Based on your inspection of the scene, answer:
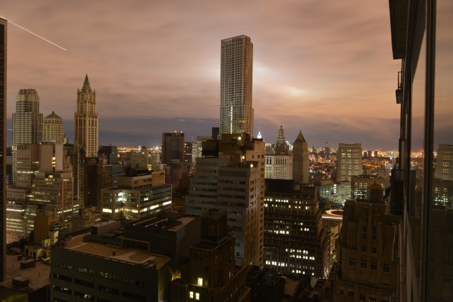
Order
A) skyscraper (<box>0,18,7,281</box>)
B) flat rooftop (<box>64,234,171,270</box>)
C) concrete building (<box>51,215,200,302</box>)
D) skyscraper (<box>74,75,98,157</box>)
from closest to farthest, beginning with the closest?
concrete building (<box>51,215,200,302</box>) < flat rooftop (<box>64,234,171,270</box>) < skyscraper (<box>0,18,7,281</box>) < skyscraper (<box>74,75,98,157</box>)

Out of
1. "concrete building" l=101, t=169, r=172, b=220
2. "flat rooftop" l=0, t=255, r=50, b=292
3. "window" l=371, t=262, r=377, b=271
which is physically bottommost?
"flat rooftop" l=0, t=255, r=50, b=292

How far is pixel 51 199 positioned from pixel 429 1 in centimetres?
7056

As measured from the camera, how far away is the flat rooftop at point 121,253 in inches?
798

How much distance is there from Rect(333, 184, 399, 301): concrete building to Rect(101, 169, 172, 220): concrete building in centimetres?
3724

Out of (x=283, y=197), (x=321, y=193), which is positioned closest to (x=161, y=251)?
(x=283, y=197)

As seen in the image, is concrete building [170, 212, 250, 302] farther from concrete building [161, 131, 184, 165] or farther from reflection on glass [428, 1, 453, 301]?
concrete building [161, 131, 184, 165]

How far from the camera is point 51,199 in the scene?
202ft

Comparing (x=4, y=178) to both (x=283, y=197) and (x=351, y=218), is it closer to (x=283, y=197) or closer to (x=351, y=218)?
(x=283, y=197)

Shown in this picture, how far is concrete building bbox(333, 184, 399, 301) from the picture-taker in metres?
15.4

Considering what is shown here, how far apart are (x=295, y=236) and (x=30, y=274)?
1248 inches

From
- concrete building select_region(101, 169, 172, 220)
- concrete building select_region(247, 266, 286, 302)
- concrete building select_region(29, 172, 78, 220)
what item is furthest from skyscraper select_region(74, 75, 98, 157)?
concrete building select_region(247, 266, 286, 302)

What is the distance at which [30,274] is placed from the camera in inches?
1260

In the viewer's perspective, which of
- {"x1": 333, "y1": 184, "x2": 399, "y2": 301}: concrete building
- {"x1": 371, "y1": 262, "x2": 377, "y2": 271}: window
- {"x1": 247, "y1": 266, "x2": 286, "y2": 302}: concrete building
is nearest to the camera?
{"x1": 333, "y1": 184, "x2": 399, "y2": 301}: concrete building

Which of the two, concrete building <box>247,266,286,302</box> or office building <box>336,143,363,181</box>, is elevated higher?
office building <box>336,143,363,181</box>
